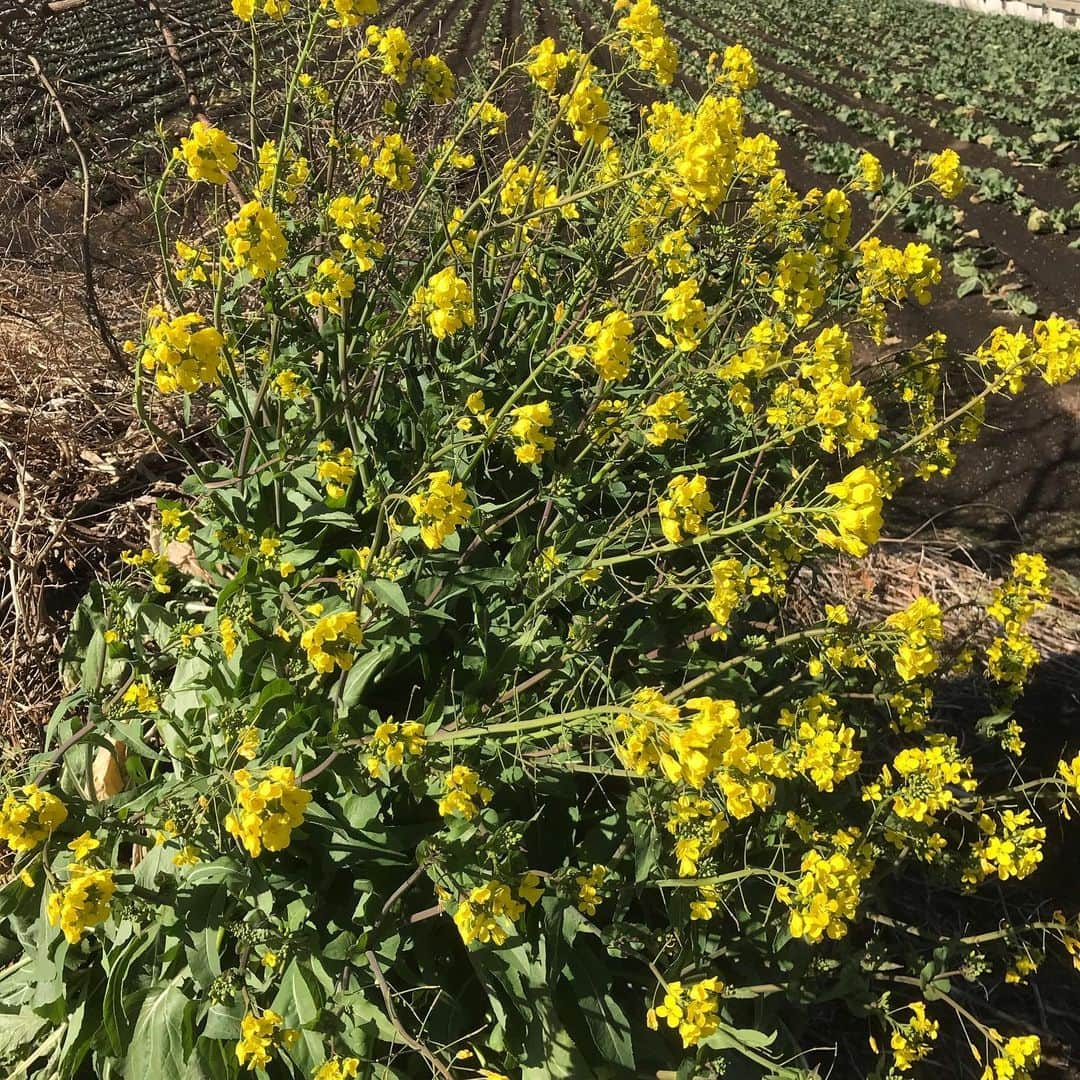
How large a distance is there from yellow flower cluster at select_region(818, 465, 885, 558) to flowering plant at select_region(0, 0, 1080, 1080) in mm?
10

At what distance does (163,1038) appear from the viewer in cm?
210

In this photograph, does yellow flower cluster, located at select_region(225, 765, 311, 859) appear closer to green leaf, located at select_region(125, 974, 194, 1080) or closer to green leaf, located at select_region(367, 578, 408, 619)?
green leaf, located at select_region(367, 578, 408, 619)

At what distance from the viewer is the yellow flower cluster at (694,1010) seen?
5.92 ft

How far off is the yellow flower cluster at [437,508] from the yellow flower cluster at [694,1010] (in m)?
1.16

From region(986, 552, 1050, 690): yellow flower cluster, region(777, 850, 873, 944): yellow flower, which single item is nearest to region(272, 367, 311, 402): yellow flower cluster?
region(777, 850, 873, 944): yellow flower

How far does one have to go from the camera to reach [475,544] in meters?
2.45

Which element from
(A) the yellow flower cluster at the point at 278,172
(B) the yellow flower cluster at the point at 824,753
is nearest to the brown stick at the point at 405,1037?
(B) the yellow flower cluster at the point at 824,753

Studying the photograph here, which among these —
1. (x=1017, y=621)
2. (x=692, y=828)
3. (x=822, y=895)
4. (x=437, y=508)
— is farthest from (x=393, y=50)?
(x=822, y=895)

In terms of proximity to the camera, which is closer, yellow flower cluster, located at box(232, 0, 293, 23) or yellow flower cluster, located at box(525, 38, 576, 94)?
yellow flower cluster, located at box(232, 0, 293, 23)

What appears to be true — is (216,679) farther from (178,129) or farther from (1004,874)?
(178,129)

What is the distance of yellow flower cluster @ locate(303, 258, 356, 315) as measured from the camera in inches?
89.4

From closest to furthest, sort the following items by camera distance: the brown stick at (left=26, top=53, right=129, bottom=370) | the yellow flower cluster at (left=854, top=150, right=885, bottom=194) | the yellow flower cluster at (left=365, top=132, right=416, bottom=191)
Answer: the yellow flower cluster at (left=365, top=132, right=416, bottom=191)
the brown stick at (left=26, top=53, right=129, bottom=370)
the yellow flower cluster at (left=854, top=150, right=885, bottom=194)

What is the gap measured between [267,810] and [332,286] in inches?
59.0

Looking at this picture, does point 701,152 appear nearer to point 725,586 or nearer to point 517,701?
point 725,586
